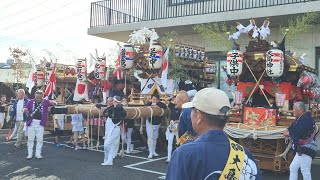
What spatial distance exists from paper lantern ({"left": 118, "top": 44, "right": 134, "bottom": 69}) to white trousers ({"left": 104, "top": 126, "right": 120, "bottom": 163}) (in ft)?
10.1

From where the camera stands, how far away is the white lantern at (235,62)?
893cm

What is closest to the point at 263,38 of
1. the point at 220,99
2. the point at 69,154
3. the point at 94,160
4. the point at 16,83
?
the point at 94,160

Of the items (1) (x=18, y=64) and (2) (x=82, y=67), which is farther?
(1) (x=18, y=64)

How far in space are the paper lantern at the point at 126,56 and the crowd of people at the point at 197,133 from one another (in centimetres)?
167

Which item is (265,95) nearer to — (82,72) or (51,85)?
(82,72)

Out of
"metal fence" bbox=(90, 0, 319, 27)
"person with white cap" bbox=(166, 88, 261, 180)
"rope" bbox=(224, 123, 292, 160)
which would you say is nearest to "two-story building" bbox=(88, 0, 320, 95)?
"metal fence" bbox=(90, 0, 319, 27)

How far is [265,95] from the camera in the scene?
948 cm

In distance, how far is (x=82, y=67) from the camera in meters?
13.4

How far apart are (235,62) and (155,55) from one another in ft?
9.11

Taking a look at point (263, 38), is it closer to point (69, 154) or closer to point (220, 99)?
point (69, 154)

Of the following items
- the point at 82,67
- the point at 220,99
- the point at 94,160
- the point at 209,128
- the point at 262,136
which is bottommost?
the point at 94,160

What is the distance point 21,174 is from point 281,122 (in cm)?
614

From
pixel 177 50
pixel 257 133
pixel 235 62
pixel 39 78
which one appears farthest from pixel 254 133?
pixel 39 78

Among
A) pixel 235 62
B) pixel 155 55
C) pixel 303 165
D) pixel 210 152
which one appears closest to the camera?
pixel 210 152
